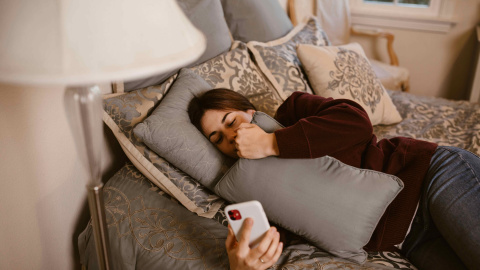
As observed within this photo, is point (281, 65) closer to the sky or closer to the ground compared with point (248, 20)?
closer to the ground

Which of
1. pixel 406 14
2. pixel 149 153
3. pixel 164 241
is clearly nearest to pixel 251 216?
pixel 164 241

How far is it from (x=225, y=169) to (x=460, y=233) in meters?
0.66

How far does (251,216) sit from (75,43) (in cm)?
54

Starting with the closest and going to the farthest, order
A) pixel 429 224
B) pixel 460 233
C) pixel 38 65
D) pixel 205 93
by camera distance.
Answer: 1. pixel 38 65
2. pixel 460 233
3. pixel 429 224
4. pixel 205 93

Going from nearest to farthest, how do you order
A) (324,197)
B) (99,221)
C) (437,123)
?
(99,221), (324,197), (437,123)

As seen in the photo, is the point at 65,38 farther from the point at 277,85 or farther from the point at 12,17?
the point at 277,85

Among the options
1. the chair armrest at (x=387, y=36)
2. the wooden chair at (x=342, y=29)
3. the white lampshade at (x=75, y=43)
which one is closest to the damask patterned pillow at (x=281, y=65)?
the wooden chair at (x=342, y=29)

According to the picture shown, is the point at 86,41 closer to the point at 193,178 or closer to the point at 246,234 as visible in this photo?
the point at 246,234

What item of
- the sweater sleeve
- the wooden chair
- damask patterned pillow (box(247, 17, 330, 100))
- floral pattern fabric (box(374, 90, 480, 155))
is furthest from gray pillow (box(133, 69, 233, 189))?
the wooden chair

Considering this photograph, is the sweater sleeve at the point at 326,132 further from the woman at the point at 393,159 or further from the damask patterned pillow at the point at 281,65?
the damask patterned pillow at the point at 281,65

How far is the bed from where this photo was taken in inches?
41.5

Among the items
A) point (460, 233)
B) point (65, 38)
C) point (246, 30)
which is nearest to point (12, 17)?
point (65, 38)

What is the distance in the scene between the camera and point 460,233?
3.21 feet

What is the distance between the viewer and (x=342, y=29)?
308 cm
